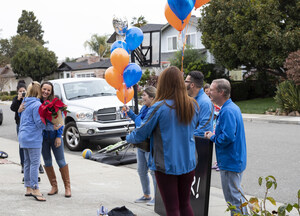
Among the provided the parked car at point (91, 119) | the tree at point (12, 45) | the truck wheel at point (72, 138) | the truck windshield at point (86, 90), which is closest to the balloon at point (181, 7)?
the parked car at point (91, 119)

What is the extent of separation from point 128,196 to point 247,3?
2175 cm

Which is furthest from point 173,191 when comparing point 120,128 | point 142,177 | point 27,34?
point 27,34

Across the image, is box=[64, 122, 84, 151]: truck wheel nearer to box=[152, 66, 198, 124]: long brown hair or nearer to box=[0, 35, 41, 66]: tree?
box=[152, 66, 198, 124]: long brown hair

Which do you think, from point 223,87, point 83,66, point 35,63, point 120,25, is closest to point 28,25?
point 35,63

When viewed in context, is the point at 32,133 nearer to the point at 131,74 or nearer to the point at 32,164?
the point at 32,164

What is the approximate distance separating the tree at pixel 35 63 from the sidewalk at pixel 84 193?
52.7m

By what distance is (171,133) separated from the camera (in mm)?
3703

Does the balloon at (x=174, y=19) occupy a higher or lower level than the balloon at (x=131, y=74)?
higher

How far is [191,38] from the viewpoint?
40.1 meters

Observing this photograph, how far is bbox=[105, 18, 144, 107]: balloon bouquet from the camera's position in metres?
7.04

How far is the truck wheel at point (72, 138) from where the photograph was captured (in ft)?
36.3

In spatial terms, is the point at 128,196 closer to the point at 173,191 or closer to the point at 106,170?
the point at 106,170

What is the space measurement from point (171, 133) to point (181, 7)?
8.58 feet

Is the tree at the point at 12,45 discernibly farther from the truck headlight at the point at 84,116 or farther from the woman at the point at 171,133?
the woman at the point at 171,133
